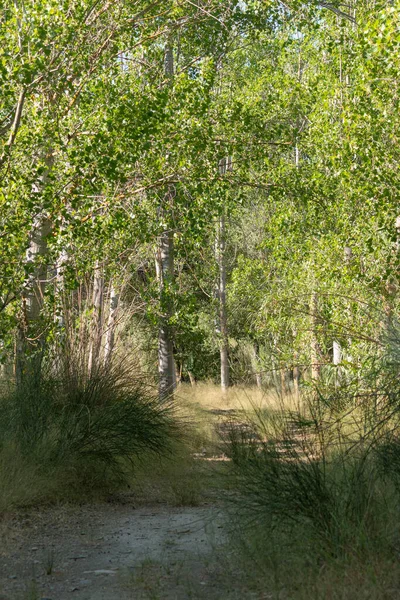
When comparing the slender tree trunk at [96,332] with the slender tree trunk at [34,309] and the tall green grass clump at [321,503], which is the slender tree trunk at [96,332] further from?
the tall green grass clump at [321,503]

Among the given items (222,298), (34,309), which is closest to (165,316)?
(34,309)

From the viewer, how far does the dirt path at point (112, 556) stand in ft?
17.2

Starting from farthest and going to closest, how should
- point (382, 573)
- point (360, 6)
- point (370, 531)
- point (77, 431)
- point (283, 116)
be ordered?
1. point (283, 116)
2. point (360, 6)
3. point (77, 431)
4. point (370, 531)
5. point (382, 573)

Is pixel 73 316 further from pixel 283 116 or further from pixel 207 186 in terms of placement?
pixel 283 116

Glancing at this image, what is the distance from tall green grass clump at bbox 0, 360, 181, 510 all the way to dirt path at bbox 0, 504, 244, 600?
0.33 metres

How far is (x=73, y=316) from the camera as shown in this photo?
33.2 feet

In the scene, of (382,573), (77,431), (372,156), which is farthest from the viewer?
(372,156)

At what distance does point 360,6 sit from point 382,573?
10.6 m

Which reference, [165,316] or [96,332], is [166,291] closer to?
[165,316]

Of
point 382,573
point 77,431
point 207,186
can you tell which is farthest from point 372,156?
point 382,573

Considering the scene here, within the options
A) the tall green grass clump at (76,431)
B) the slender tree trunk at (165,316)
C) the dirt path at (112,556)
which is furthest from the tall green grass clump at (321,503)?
the slender tree trunk at (165,316)

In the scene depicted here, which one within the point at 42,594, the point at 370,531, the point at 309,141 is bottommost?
the point at 42,594

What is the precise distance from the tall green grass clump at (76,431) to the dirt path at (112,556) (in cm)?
33

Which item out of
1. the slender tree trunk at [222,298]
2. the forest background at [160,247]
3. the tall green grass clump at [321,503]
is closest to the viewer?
Result: the tall green grass clump at [321,503]
